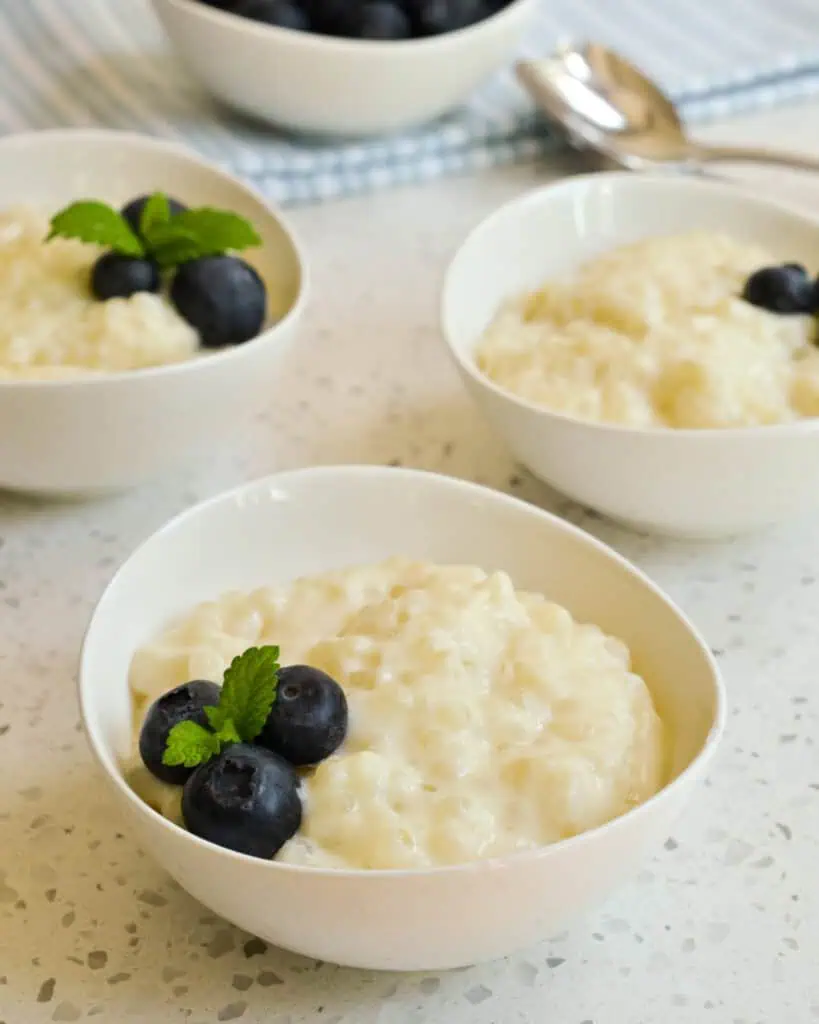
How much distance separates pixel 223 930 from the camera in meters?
0.97

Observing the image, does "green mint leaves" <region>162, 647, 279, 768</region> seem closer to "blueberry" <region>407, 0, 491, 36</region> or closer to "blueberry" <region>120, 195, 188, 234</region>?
"blueberry" <region>120, 195, 188, 234</region>

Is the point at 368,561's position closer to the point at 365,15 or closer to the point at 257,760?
the point at 257,760

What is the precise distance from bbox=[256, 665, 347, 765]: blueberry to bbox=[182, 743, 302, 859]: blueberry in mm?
32

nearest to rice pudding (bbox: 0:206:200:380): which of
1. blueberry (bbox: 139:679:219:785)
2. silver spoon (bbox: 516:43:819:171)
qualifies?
blueberry (bbox: 139:679:219:785)

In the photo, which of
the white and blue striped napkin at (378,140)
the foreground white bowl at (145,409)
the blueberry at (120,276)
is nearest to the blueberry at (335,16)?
the white and blue striped napkin at (378,140)

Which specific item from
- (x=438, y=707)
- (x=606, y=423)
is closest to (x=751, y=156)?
(x=606, y=423)

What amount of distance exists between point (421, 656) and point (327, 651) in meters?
0.07

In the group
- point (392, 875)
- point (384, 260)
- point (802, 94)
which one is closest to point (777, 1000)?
point (392, 875)

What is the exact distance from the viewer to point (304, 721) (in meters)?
0.91

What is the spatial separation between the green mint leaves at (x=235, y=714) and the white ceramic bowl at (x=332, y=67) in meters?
1.09

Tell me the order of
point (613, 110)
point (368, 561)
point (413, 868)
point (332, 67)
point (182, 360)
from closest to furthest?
point (413, 868) < point (368, 561) < point (182, 360) < point (332, 67) < point (613, 110)

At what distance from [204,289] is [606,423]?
392 millimetres

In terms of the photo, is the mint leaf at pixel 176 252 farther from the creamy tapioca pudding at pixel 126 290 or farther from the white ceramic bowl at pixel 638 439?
the white ceramic bowl at pixel 638 439

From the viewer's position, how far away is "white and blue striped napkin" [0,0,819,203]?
1.91 m
